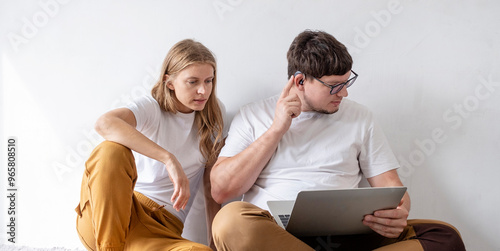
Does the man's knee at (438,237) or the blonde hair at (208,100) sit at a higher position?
the blonde hair at (208,100)

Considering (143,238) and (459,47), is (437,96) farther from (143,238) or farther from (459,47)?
(143,238)

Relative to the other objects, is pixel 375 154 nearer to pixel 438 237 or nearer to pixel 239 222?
pixel 438 237

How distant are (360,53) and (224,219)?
0.90 metres

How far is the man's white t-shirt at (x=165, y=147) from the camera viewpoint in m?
1.81

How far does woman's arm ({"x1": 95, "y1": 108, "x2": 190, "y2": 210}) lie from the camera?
1.57m

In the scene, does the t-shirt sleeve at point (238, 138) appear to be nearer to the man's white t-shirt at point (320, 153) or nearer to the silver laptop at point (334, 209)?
the man's white t-shirt at point (320, 153)

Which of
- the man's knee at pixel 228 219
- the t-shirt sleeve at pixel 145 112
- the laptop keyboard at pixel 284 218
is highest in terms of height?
the t-shirt sleeve at pixel 145 112

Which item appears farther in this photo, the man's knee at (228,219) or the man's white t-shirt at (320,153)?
the man's white t-shirt at (320,153)

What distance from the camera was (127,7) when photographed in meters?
2.14

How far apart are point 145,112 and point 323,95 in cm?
64

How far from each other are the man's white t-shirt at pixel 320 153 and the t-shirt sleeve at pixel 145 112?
28 cm

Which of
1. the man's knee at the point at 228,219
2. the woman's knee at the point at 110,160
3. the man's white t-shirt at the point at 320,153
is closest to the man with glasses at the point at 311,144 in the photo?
the man's white t-shirt at the point at 320,153

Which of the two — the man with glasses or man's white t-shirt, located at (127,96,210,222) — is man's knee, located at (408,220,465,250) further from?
man's white t-shirt, located at (127,96,210,222)

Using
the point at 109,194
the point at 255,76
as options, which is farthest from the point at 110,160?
the point at 255,76
